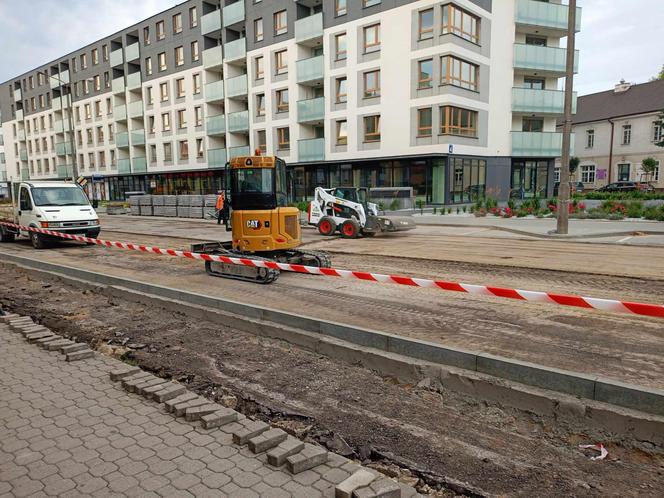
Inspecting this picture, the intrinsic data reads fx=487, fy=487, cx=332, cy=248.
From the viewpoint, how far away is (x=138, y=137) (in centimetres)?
4981

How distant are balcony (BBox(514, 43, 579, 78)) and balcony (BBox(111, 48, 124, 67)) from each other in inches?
1550

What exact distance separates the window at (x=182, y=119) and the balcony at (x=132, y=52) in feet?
31.0

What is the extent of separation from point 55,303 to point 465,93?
88.6 ft

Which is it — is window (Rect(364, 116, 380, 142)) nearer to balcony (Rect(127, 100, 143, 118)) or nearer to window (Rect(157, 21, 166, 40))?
window (Rect(157, 21, 166, 40))

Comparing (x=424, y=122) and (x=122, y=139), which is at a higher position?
(x=122, y=139)

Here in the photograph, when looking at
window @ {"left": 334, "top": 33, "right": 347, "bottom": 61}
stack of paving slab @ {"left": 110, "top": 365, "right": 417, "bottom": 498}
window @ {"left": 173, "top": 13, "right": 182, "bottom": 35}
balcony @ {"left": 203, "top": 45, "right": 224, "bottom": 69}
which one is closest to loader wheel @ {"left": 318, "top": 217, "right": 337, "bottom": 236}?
stack of paving slab @ {"left": 110, "top": 365, "right": 417, "bottom": 498}

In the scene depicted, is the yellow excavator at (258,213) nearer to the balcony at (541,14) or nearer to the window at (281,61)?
the window at (281,61)

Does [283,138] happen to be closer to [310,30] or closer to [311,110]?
[311,110]

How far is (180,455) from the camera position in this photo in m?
3.57

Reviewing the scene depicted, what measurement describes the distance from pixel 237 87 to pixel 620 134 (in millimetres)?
40484

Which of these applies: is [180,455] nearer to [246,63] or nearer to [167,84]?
[246,63]

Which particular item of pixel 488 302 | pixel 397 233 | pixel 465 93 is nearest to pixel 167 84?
pixel 465 93

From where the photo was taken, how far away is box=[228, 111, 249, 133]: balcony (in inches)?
1553

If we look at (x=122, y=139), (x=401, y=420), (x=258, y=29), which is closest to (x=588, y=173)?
(x=258, y=29)
